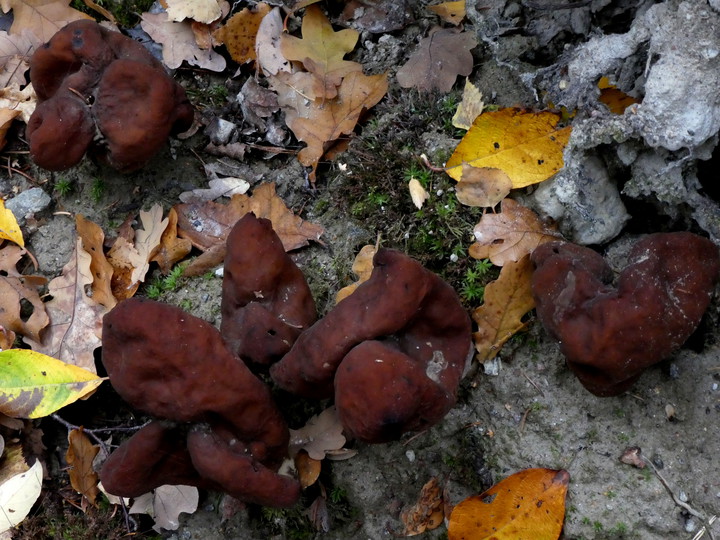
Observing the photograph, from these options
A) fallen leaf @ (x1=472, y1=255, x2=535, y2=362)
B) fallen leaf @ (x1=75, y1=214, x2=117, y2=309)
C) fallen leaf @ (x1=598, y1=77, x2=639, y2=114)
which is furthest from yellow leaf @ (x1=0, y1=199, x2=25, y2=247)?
fallen leaf @ (x1=598, y1=77, x2=639, y2=114)

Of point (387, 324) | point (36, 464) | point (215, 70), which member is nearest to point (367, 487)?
point (387, 324)

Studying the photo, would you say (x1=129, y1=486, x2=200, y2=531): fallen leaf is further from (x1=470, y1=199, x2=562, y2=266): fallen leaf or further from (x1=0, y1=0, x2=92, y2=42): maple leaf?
(x1=0, y1=0, x2=92, y2=42): maple leaf

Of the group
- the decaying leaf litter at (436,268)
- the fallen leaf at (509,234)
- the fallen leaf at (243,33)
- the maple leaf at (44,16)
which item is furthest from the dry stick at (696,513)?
the maple leaf at (44,16)

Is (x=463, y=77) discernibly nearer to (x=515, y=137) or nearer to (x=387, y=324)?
(x=515, y=137)

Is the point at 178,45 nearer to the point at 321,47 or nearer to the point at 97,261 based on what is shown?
the point at 321,47

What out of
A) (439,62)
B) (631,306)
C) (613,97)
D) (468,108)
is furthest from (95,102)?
(631,306)

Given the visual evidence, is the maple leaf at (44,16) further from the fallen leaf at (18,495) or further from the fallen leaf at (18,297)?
the fallen leaf at (18,495)
